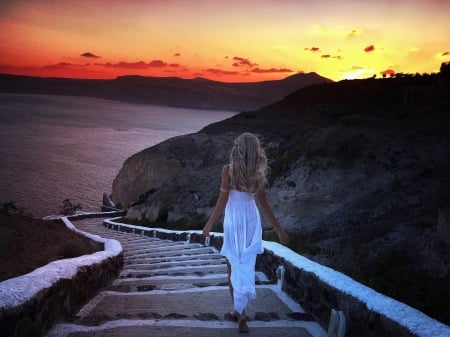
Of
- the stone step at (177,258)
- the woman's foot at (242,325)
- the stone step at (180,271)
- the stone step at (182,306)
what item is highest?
the woman's foot at (242,325)

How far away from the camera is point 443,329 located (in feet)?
10.5

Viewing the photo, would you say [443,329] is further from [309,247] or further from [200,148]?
[200,148]

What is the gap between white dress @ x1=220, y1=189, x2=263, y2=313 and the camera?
14.4ft

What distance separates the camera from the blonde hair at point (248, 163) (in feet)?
13.8

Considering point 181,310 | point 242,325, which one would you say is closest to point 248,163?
point 242,325

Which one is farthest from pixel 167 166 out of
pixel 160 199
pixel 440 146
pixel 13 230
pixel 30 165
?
pixel 30 165

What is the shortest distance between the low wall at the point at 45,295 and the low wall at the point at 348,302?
102 inches

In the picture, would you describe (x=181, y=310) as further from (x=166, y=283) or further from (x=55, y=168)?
(x=55, y=168)

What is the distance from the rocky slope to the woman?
6.72 ft

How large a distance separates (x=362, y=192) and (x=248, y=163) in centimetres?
935

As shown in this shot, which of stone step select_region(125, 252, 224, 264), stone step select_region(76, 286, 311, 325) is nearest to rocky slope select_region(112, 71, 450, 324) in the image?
stone step select_region(76, 286, 311, 325)

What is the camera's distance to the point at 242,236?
4.45 metres

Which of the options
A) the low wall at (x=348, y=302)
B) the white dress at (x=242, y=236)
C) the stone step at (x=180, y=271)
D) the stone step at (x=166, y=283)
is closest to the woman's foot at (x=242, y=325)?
the white dress at (x=242, y=236)

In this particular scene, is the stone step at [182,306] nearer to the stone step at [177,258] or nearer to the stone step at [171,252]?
the stone step at [177,258]
